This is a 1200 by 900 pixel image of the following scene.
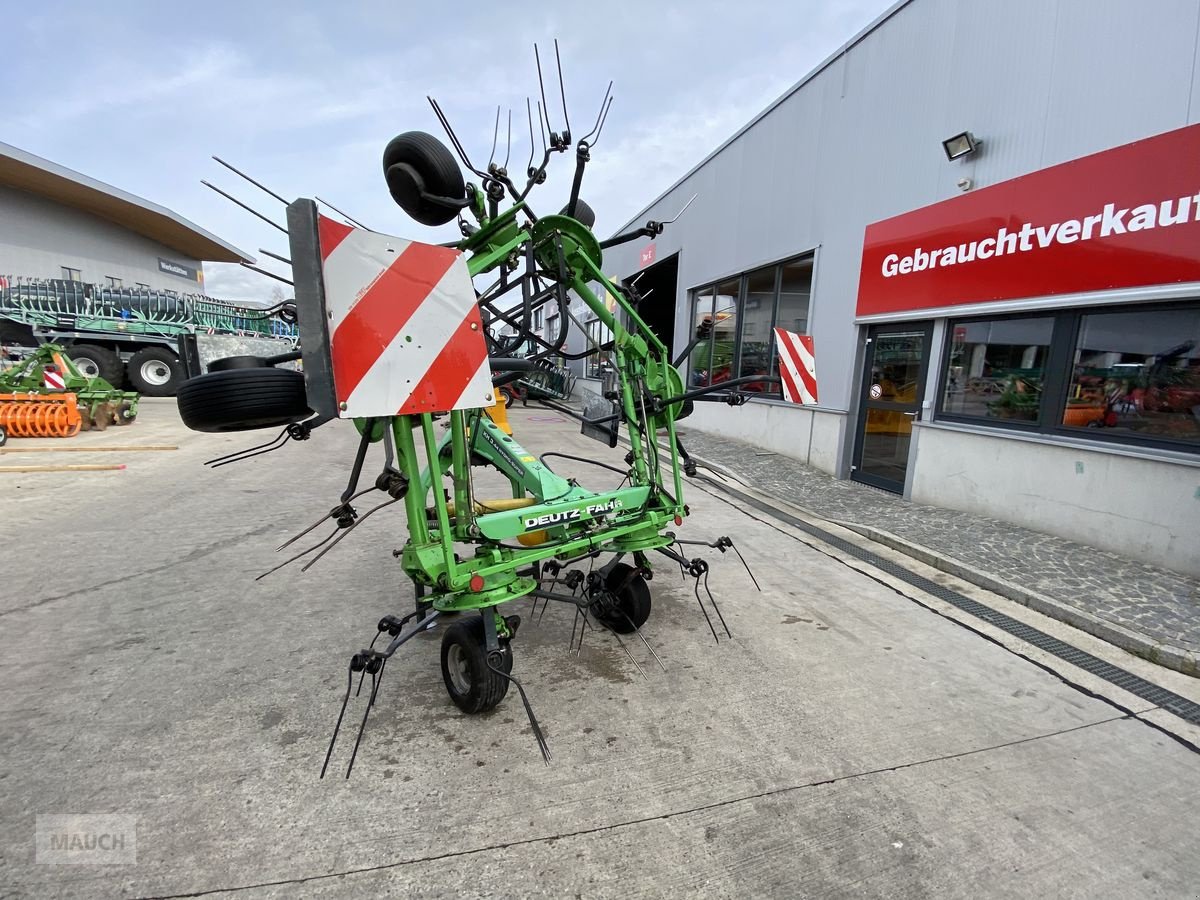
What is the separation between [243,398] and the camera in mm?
2041

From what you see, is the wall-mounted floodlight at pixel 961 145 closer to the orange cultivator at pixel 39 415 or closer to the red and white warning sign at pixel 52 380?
the orange cultivator at pixel 39 415

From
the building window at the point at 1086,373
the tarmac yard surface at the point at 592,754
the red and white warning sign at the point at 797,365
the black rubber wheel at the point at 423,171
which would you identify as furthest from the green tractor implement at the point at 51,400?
the building window at the point at 1086,373

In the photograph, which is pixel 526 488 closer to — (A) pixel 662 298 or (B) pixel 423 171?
(B) pixel 423 171

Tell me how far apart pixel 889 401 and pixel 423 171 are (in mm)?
6283

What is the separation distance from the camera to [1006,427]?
5.50m

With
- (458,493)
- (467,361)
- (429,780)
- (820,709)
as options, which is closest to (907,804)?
(820,709)

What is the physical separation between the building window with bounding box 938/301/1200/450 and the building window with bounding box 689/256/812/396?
239 cm

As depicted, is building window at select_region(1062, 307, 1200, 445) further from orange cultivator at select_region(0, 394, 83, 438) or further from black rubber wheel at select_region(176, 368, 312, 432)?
orange cultivator at select_region(0, 394, 83, 438)

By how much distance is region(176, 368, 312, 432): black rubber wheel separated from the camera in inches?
79.7

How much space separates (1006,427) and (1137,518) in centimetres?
135

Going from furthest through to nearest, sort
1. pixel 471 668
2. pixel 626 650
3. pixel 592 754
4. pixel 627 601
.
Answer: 1. pixel 627 601
2. pixel 626 650
3. pixel 471 668
4. pixel 592 754

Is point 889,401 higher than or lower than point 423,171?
lower

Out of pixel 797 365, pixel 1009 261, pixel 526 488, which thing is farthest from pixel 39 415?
pixel 1009 261

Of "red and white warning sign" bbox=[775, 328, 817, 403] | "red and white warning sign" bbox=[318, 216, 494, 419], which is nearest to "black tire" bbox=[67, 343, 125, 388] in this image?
"red and white warning sign" bbox=[318, 216, 494, 419]
